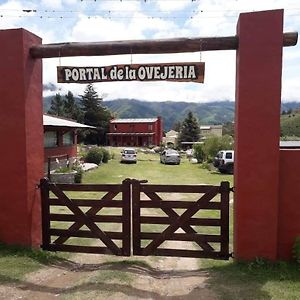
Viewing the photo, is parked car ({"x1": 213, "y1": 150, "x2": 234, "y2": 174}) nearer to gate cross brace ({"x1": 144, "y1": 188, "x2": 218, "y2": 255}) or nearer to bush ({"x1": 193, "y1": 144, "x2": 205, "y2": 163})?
bush ({"x1": 193, "y1": 144, "x2": 205, "y2": 163})

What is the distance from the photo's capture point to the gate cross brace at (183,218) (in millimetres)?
7758

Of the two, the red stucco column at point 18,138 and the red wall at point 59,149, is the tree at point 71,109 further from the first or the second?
the red stucco column at point 18,138

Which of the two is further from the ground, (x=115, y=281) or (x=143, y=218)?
(x=143, y=218)

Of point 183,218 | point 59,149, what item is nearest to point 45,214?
point 183,218

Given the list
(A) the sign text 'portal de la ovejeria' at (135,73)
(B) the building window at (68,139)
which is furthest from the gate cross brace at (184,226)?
(B) the building window at (68,139)

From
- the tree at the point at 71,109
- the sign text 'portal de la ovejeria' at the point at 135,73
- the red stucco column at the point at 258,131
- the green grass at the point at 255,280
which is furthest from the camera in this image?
the tree at the point at 71,109

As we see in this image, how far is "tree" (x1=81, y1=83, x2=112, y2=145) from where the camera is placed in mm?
80812

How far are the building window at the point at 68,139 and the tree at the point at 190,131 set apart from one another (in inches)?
1921

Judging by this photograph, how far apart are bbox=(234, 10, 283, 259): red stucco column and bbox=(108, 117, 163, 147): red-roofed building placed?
74.8 m

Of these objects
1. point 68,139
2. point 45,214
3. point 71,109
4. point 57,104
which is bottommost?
point 45,214

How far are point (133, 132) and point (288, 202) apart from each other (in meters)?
76.7

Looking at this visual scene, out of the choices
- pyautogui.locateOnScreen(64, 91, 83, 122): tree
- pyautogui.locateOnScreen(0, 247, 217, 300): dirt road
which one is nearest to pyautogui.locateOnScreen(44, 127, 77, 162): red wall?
pyautogui.locateOnScreen(0, 247, 217, 300): dirt road

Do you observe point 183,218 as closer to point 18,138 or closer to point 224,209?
point 224,209

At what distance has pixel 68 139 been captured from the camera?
1283 inches
